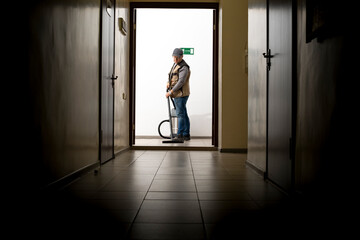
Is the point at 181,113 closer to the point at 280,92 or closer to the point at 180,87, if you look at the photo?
the point at 180,87

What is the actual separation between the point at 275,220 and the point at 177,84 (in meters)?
5.03

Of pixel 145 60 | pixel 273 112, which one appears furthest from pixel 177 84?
pixel 273 112

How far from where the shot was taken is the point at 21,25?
183 centimetres

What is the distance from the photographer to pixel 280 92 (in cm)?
256

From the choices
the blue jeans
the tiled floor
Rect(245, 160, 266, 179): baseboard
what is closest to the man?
the blue jeans

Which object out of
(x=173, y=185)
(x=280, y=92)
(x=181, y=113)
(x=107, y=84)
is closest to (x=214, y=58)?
(x=181, y=113)

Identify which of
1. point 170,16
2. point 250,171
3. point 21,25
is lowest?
point 250,171

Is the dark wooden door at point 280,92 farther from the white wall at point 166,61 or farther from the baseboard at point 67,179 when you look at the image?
the white wall at point 166,61

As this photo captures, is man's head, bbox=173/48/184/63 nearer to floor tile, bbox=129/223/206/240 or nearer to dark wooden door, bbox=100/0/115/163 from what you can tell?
dark wooden door, bbox=100/0/115/163

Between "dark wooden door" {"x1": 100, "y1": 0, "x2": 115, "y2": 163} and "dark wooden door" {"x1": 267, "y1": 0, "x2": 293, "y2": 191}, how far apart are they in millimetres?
1745

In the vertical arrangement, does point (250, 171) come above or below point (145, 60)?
below

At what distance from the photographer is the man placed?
6.58m

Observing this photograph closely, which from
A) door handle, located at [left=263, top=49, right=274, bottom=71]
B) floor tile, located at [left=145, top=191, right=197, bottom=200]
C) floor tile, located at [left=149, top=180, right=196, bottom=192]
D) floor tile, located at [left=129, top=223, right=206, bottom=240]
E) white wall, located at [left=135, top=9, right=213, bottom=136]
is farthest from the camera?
white wall, located at [left=135, top=9, right=213, bottom=136]

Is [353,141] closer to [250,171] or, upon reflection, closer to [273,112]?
[273,112]
